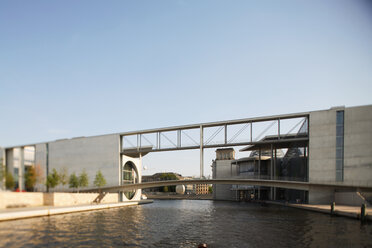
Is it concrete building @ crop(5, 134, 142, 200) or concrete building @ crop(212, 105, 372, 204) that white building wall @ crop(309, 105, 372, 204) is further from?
concrete building @ crop(5, 134, 142, 200)

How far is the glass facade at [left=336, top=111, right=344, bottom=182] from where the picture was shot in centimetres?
4294

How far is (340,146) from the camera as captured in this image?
43.5 metres

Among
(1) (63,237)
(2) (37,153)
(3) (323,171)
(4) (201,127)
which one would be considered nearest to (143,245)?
(1) (63,237)

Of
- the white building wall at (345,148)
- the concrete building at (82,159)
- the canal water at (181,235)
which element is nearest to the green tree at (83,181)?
the concrete building at (82,159)

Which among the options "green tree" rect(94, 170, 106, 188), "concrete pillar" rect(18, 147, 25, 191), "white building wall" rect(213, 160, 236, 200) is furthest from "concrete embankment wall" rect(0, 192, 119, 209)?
"white building wall" rect(213, 160, 236, 200)

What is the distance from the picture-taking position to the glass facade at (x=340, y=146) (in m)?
42.9

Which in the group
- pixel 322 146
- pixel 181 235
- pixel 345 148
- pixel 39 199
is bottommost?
pixel 39 199

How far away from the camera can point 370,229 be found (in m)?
22.9

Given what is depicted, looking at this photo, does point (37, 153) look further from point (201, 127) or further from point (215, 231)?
point (215, 231)

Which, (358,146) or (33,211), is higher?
(358,146)

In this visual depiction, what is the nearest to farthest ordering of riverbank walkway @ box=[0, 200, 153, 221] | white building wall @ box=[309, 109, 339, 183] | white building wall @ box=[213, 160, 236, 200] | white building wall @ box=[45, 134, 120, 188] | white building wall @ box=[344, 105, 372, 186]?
→ riverbank walkway @ box=[0, 200, 153, 221] → white building wall @ box=[344, 105, 372, 186] → white building wall @ box=[309, 109, 339, 183] → white building wall @ box=[45, 134, 120, 188] → white building wall @ box=[213, 160, 236, 200]

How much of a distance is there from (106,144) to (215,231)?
47354 mm

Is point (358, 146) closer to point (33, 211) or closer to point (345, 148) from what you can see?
point (345, 148)

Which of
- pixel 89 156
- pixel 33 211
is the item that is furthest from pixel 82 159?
pixel 33 211
